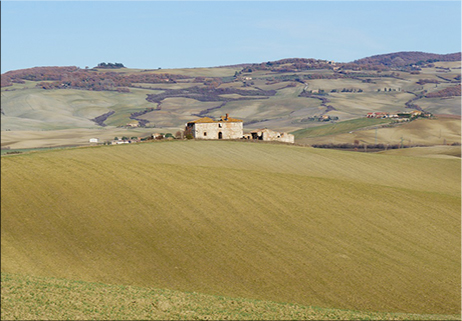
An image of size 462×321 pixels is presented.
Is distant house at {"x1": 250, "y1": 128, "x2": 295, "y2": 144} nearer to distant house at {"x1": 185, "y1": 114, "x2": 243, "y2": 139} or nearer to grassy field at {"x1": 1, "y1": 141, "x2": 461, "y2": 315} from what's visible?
distant house at {"x1": 185, "y1": 114, "x2": 243, "y2": 139}

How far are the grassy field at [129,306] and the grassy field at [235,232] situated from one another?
2.00 metres

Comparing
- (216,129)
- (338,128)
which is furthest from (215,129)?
(338,128)

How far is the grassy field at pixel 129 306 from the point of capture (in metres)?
27.5

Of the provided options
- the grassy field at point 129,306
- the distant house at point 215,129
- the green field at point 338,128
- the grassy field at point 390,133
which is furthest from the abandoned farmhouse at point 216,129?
the green field at point 338,128

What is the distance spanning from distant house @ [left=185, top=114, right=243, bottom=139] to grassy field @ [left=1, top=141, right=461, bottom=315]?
31908 mm

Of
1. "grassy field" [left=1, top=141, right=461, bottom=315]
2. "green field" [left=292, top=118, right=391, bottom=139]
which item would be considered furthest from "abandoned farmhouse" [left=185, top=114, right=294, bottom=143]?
"green field" [left=292, top=118, right=391, bottom=139]

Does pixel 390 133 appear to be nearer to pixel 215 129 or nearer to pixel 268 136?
pixel 268 136

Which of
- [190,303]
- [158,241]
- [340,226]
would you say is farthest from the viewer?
[340,226]

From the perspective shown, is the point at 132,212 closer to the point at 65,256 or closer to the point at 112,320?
the point at 65,256

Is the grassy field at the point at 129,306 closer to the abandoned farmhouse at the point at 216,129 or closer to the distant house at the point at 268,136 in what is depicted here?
the abandoned farmhouse at the point at 216,129

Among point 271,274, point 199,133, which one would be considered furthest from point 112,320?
point 199,133

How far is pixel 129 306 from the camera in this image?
93.8 feet

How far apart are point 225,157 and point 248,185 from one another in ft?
61.1

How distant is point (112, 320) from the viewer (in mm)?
26875
